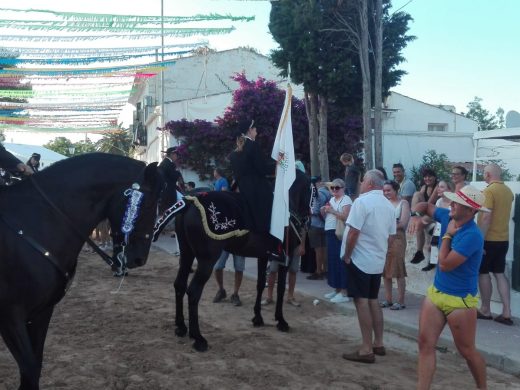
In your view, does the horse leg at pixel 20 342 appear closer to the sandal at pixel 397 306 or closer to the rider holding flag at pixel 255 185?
the rider holding flag at pixel 255 185

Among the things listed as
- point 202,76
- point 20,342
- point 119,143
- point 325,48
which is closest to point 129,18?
point 325,48

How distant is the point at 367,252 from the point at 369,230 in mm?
236

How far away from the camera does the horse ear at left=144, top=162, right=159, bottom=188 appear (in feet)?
13.1

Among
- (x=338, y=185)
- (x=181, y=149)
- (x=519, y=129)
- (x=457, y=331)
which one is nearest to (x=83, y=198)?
(x=457, y=331)

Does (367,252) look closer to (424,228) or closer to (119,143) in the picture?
(424,228)

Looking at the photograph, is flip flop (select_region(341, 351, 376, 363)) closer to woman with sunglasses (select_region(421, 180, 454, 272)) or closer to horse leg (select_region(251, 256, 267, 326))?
horse leg (select_region(251, 256, 267, 326))

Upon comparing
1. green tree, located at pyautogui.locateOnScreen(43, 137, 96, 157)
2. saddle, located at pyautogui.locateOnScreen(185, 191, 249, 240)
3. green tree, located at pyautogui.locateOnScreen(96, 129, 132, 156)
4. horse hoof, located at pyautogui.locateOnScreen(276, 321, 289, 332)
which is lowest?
horse hoof, located at pyautogui.locateOnScreen(276, 321, 289, 332)

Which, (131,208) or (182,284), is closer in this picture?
(131,208)

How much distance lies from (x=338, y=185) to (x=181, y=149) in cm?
1314

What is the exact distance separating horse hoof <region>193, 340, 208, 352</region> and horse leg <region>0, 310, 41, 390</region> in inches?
96.6

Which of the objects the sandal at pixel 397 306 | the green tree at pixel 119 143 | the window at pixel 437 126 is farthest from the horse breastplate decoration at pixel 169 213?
the green tree at pixel 119 143

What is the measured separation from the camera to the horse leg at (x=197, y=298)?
593cm

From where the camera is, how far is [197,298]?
6.20 meters

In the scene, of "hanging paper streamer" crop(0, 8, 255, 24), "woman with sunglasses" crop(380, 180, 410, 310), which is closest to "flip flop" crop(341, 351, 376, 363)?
"woman with sunglasses" crop(380, 180, 410, 310)
